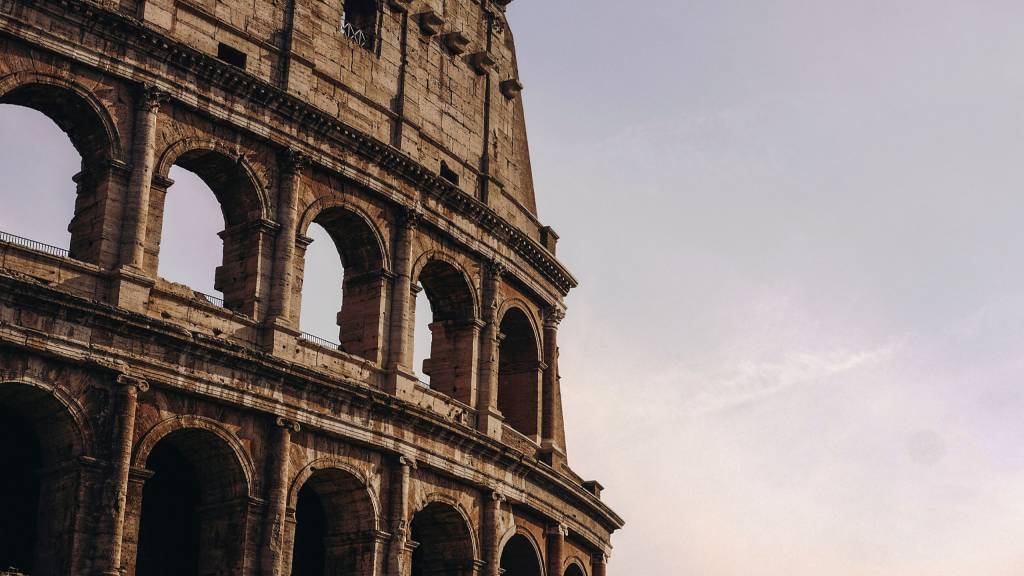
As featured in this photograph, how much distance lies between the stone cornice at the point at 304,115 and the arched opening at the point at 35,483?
278 inches

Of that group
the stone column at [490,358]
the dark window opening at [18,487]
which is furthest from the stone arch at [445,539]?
the dark window opening at [18,487]

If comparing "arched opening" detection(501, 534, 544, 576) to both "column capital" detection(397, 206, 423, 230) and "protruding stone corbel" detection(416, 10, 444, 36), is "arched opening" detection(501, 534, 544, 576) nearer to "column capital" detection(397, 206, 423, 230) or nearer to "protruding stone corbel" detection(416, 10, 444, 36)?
"column capital" detection(397, 206, 423, 230)

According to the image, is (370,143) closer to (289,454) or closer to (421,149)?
(421,149)

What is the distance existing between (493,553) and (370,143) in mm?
9137

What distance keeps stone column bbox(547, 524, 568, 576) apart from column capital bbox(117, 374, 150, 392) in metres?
12.6

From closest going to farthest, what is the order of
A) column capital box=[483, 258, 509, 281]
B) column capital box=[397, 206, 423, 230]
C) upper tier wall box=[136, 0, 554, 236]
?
upper tier wall box=[136, 0, 554, 236], column capital box=[397, 206, 423, 230], column capital box=[483, 258, 509, 281]

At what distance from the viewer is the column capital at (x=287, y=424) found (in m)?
28.6

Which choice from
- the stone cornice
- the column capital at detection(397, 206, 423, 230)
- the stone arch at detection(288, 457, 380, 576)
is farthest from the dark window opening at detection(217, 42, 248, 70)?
the stone arch at detection(288, 457, 380, 576)

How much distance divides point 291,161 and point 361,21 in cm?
551

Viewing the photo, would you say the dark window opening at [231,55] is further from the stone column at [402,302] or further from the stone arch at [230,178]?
the stone column at [402,302]

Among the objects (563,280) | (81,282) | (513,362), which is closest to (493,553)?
(513,362)

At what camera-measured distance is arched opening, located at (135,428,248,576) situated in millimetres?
27906

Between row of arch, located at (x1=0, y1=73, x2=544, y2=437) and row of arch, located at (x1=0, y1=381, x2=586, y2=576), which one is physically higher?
row of arch, located at (x1=0, y1=73, x2=544, y2=437)

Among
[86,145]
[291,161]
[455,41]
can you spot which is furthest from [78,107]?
[455,41]
